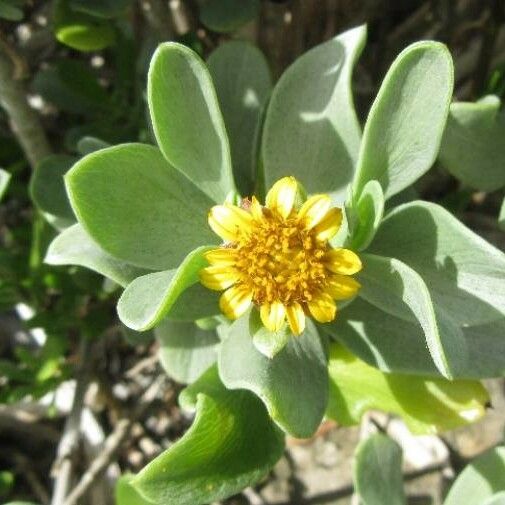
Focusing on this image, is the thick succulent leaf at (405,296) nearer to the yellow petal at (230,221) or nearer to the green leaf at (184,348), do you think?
the yellow petal at (230,221)

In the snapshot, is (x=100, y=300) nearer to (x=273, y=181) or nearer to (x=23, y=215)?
(x=23, y=215)

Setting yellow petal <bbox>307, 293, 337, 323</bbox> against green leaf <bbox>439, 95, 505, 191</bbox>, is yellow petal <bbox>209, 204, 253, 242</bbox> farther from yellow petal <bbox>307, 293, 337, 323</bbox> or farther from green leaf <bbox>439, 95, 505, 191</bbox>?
green leaf <bbox>439, 95, 505, 191</bbox>

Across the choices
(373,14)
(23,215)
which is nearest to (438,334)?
(373,14)

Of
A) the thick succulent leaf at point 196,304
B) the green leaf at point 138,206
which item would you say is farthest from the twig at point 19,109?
the thick succulent leaf at point 196,304

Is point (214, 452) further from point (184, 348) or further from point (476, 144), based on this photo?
point (476, 144)

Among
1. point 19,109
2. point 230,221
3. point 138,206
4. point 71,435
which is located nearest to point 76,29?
point 19,109

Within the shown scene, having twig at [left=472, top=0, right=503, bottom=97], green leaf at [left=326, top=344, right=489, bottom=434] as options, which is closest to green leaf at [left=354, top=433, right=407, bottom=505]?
green leaf at [left=326, top=344, right=489, bottom=434]
